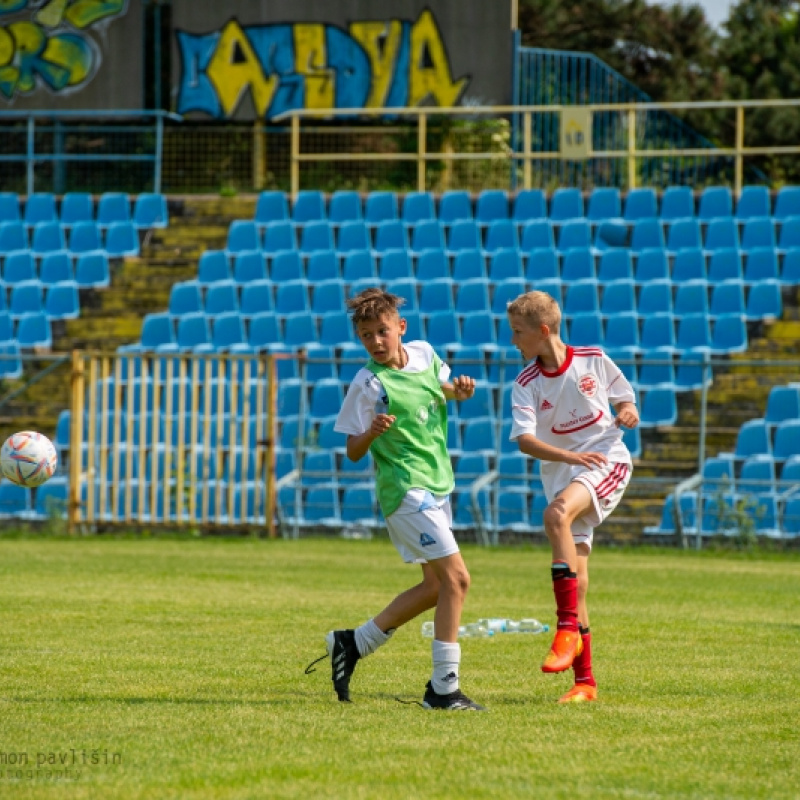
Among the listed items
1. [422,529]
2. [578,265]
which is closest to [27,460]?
[422,529]

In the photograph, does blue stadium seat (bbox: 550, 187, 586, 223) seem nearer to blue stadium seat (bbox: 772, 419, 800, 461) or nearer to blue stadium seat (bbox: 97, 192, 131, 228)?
blue stadium seat (bbox: 772, 419, 800, 461)

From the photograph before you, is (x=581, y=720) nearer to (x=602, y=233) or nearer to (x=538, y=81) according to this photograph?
(x=602, y=233)

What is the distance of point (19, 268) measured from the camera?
24.6m

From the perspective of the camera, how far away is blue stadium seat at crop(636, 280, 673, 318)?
20906mm

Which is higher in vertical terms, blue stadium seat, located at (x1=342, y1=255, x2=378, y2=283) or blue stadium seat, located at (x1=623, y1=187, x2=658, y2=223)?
blue stadium seat, located at (x1=623, y1=187, x2=658, y2=223)

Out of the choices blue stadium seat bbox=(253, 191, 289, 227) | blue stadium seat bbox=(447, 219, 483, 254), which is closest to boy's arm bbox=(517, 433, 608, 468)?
blue stadium seat bbox=(447, 219, 483, 254)

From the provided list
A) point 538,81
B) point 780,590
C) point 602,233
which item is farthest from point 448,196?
point 780,590

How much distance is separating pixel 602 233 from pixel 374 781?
60.2 ft

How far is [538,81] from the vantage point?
28531 millimetres

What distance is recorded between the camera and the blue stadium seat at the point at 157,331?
2220 centimetres

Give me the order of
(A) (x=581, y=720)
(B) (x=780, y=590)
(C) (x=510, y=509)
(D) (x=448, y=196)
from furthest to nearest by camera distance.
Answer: (D) (x=448, y=196) → (C) (x=510, y=509) → (B) (x=780, y=590) → (A) (x=581, y=720)

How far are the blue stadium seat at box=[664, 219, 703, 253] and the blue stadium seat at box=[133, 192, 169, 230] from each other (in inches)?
329

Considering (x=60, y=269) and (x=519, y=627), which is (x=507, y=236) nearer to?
(x=60, y=269)

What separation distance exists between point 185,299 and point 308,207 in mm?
2979
